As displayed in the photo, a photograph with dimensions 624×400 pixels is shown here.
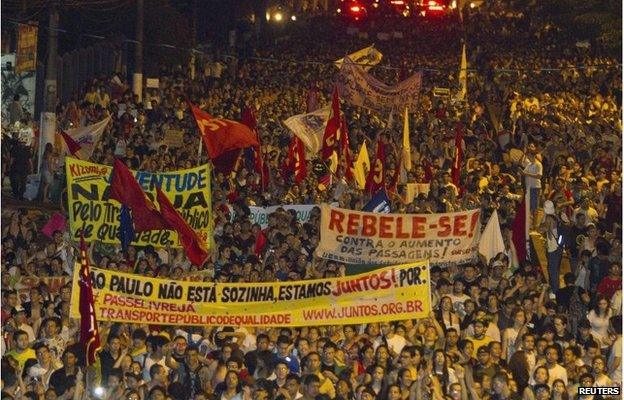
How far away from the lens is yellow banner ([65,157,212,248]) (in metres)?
18.0

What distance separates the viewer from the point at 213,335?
15.3 m

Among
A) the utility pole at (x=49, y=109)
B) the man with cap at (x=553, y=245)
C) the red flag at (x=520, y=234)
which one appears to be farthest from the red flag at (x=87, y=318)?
the utility pole at (x=49, y=109)

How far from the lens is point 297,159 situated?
78.9 feet

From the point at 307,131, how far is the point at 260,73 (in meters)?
16.9

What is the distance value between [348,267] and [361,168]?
4767 mm

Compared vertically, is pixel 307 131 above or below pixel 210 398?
above

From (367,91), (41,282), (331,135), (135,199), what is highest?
(367,91)

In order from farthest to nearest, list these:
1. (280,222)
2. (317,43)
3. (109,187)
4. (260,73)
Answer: (317,43) → (260,73) → (280,222) → (109,187)

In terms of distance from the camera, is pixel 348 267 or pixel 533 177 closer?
pixel 348 267

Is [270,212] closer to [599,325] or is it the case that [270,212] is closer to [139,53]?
[599,325]

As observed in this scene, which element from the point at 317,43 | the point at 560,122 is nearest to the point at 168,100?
the point at 560,122

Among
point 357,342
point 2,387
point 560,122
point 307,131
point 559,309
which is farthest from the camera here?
point 560,122

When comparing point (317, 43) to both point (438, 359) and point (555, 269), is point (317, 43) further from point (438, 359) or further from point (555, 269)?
point (438, 359)

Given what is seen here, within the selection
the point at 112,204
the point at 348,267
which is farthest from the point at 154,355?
the point at 348,267
